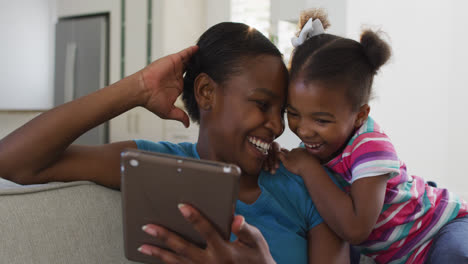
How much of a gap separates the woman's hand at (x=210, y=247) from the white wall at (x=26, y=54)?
179 inches

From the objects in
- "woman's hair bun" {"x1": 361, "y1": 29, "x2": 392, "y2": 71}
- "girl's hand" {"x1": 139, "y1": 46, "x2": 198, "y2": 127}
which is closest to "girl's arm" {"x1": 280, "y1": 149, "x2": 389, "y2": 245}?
"woman's hair bun" {"x1": 361, "y1": 29, "x2": 392, "y2": 71}

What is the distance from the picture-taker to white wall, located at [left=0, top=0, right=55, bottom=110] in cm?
479

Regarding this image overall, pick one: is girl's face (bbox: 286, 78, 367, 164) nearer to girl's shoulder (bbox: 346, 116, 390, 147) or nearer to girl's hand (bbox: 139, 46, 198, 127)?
girl's shoulder (bbox: 346, 116, 390, 147)

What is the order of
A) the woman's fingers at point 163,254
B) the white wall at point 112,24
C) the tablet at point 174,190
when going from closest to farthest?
1. the tablet at point 174,190
2. the woman's fingers at point 163,254
3. the white wall at point 112,24

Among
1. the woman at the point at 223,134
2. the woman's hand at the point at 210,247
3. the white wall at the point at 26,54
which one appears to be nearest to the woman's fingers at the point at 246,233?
the woman's hand at the point at 210,247

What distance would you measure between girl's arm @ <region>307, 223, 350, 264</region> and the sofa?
18.1 inches

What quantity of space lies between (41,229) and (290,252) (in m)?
0.56

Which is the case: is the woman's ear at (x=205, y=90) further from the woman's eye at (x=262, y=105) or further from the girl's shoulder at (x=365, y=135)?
the girl's shoulder at (x=365, y=135)

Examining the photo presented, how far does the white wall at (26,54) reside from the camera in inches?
189

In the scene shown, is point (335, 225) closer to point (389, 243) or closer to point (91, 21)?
point (389, 243)

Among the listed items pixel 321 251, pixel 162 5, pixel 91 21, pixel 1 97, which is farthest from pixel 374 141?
pixel 1 97

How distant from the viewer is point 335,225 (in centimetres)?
108

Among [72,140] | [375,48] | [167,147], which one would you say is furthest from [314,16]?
[72,140]

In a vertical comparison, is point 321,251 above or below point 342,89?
below
